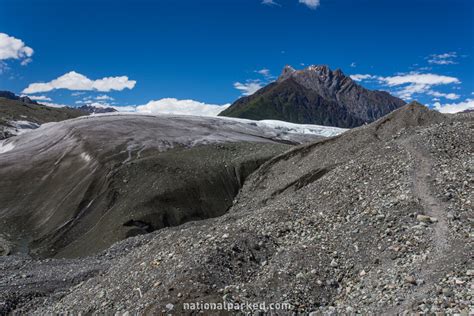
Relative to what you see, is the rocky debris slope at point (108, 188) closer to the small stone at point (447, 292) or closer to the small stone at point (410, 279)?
the small stone at point (410, 279)

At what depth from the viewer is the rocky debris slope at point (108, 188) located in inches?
1503

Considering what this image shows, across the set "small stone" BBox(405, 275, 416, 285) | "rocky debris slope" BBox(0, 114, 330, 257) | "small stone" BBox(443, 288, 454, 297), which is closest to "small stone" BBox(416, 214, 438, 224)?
"small stone" BBox(405, 275, 416, 285)

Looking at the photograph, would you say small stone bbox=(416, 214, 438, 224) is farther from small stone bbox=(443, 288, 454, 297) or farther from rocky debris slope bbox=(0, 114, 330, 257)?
rocky debris slope bbox=(0, 114, 330, 257)

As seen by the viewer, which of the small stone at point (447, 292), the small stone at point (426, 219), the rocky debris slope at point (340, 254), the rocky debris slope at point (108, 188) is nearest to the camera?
the small stone at point (447, 292)

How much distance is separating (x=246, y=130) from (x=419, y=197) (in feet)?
238

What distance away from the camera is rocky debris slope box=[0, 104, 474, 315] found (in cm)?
1319

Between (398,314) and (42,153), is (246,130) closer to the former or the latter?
(42,153)

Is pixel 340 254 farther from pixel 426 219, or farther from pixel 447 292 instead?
pixel 447 292

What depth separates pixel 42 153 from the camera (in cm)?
6450

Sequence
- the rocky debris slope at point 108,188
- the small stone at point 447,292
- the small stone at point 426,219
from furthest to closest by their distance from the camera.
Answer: the rocky debris slope at point 108,188 < the small stone at point 426,219 < the small stone at point 447,292

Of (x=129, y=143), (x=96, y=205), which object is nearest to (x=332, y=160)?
(x=96, y=205)

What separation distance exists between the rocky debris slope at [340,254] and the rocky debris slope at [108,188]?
43.6ft

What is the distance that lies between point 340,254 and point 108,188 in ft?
106

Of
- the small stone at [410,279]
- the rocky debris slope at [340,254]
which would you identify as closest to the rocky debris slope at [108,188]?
the rocky debris slope at [340,254]
